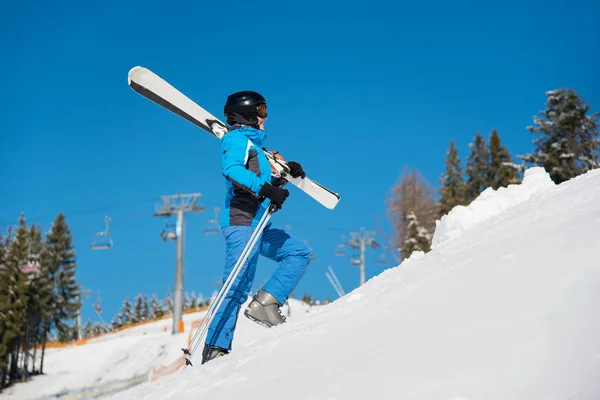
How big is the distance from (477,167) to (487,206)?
148ft

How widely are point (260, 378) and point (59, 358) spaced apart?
42.7 metres

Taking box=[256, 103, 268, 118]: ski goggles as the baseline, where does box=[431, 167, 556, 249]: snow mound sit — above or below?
below

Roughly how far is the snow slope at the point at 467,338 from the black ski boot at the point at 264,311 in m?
1.74

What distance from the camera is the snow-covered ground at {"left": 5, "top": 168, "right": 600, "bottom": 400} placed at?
177 cm

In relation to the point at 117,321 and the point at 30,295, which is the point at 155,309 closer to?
the point at 117,321

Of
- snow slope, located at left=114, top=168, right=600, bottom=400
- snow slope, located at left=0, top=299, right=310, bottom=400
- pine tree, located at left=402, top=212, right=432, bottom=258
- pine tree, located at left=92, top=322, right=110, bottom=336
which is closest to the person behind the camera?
snow slope, located at left=114, top=168, right=600, bottom=400

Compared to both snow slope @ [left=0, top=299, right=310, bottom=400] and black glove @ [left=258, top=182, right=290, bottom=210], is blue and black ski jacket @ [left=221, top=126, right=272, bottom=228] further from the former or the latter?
snow slope @ [left=0, top=299, right=310, bottom=400]

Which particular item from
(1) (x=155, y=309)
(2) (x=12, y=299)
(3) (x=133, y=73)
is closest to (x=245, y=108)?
(3) (x=133, y=73)

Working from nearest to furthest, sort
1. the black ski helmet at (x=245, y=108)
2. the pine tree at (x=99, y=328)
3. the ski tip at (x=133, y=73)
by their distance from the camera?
1. the black ski helmet at (x=245, y=108)
2. the ski tip at (x=133, y=73)
3. the pine tree at (x=99, y=328)

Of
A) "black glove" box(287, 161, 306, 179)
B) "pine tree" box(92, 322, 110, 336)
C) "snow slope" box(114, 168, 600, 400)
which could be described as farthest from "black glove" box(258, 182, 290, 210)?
"pine tree" box(92, 322, 110, 336)

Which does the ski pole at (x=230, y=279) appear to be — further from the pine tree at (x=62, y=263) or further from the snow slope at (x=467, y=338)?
the pine tree at (x=62, y=263)

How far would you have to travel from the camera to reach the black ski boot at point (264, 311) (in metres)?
5.01

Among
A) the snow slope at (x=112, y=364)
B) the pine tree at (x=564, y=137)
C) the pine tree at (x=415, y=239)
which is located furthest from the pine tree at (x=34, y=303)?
the pine tree at (x=564, y=137)

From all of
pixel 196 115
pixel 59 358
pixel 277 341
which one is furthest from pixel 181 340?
pixel 277 341
